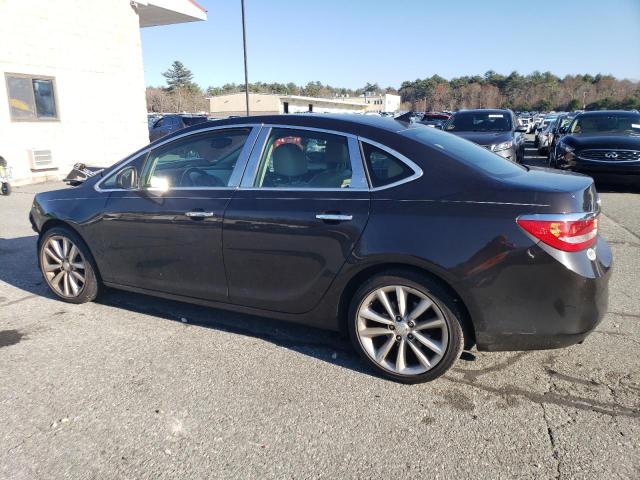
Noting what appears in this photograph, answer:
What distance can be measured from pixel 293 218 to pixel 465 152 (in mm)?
1256

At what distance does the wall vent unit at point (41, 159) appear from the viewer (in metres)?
12.2

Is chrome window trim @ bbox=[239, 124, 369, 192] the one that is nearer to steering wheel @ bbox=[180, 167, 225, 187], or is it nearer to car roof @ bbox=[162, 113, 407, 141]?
car roof @ bbox=[162, 113, 407, 141]

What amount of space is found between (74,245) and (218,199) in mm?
1709

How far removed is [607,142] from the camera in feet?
32.2

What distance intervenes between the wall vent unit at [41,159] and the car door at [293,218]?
10974 millimetres

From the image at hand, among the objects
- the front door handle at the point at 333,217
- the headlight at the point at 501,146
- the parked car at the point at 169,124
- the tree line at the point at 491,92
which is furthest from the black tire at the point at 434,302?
the tree line at the point at 491,92

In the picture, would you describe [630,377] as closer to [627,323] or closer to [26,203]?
[627,323]

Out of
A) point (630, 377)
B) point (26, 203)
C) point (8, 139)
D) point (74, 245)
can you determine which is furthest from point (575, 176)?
point (8, 139)

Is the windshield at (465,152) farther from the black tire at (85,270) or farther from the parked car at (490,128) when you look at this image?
the parked car at (490,128)

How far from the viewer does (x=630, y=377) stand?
3.13 m

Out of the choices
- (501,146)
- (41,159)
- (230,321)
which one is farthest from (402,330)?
(41,159)

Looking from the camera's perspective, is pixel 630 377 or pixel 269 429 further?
pixel 630 377

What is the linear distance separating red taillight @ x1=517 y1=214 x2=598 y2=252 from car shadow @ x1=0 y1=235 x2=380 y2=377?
1.35 metres

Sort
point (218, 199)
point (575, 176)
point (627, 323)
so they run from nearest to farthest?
1. point (575, 176)
2. point (218, 199)
3. point (627, 323)
